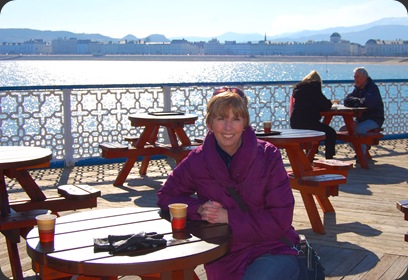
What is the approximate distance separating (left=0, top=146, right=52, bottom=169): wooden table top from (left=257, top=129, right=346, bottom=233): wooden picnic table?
1869 millimetres

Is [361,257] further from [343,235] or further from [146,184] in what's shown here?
[146,184]

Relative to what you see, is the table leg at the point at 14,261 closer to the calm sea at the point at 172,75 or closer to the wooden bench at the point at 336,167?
the wooden bench at the point at 336,167

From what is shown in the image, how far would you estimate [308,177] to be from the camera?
205 inches

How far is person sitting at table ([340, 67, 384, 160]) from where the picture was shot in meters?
8.16

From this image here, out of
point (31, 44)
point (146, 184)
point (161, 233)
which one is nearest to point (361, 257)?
point (161, 233)

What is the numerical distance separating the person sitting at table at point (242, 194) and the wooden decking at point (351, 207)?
125 cm

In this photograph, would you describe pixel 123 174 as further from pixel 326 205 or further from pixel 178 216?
pixel 178 216

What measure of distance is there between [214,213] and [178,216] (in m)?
0.19

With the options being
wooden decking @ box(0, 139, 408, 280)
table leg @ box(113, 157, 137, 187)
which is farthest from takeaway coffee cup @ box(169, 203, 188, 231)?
table leg @ box(113, 157, 137, 187)

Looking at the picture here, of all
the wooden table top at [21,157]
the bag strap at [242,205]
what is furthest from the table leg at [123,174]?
the bag strap at [242,205]

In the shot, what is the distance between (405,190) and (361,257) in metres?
2.48

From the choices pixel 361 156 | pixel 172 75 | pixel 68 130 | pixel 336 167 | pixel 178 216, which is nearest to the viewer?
pixel 178 216

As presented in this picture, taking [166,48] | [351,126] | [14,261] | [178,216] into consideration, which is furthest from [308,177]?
[166,48]

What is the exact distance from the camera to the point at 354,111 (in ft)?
26.5
